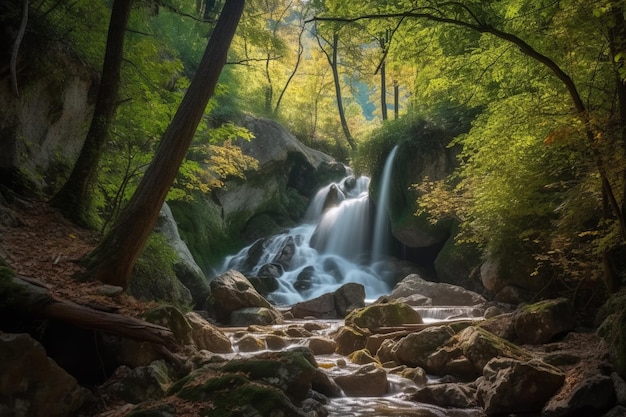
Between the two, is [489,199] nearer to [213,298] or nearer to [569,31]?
[569,31]

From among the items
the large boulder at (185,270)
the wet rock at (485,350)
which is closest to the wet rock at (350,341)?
the wet rock at (485,350)

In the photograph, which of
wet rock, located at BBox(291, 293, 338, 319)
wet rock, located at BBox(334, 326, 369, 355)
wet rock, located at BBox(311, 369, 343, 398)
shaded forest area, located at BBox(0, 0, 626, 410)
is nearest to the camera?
shaded forest area, located at BBox(0, 0, 626, 410)

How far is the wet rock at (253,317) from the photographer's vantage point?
11.1 meters

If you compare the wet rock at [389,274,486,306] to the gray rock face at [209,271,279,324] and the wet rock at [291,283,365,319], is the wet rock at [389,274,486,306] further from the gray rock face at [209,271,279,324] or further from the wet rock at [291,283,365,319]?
the gray rock face at [209,271,279,324]

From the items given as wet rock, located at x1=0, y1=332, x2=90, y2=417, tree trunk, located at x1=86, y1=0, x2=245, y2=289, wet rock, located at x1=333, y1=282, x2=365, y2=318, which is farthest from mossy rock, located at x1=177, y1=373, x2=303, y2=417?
wet rock, located at x1=333, y1=282, x2=365, y2=318

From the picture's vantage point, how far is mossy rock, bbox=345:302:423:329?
9109mm

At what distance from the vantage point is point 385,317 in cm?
916

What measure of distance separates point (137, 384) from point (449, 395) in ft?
12.4

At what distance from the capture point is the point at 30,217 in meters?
6.48

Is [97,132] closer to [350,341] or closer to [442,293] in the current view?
[350,341]

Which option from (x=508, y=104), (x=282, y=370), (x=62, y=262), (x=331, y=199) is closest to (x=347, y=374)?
(x=282, y=370)

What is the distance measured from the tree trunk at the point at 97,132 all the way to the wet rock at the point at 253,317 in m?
5.01

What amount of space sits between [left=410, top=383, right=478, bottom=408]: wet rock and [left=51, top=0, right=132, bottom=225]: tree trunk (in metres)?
6.09

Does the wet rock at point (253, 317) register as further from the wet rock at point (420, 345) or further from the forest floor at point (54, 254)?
the forest floor at point (54, 254)
